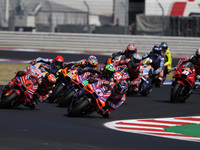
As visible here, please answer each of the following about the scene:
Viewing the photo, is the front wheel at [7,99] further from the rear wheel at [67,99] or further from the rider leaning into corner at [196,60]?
the rider leaning into corner at [196,60]

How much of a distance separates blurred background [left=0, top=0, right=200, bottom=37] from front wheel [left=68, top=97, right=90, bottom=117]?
2113cm

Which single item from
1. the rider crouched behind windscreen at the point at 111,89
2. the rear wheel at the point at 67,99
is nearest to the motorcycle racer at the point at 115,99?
the rider crouched behind windscreen at the point at 111,89

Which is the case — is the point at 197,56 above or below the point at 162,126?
above

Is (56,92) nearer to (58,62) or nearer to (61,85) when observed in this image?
(61,85)

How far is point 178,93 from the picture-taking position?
48.2 ft

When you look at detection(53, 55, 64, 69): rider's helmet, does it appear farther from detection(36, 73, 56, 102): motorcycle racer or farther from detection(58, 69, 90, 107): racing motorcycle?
detection(36, 73, 56, 102): motorcycle racer

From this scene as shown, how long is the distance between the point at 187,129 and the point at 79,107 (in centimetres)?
216

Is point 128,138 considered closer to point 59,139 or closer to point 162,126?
point 59,139

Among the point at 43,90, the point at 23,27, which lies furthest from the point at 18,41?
the point at 43,90

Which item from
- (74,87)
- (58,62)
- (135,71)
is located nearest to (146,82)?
(135,71)

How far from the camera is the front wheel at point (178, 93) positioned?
47.7ft

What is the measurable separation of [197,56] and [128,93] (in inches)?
94.4

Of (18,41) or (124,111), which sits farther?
(18,41)

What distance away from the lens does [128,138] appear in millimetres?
8461
